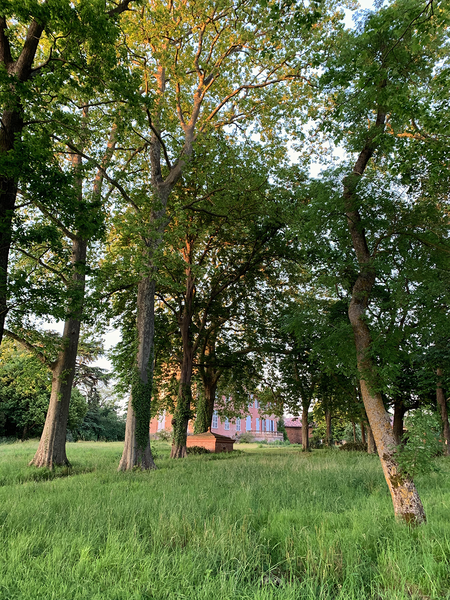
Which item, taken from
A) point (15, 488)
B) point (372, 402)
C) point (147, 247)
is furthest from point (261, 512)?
point (147, 247)

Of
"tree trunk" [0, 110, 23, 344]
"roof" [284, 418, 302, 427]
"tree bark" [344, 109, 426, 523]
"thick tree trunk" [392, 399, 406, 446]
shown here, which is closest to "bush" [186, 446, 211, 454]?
"thick tree trunk" [392, 399, 406, 446]

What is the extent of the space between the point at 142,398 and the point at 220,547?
9.38m

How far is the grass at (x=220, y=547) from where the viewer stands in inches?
124

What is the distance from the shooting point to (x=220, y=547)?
13.2 ft

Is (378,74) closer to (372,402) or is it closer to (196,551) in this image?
(372,402)

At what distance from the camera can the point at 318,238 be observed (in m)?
7.80

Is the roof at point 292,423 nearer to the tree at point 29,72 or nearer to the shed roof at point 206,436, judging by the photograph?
the shed roof at point 206,436

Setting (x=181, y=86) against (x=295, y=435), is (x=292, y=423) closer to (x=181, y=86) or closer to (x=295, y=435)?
(x=295, y=435)

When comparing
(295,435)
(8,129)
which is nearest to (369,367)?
(8,129)

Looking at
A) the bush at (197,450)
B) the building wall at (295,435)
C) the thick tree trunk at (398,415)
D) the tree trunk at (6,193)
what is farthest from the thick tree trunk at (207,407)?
the building wall at (295,435)

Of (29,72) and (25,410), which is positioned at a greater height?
(29,72)

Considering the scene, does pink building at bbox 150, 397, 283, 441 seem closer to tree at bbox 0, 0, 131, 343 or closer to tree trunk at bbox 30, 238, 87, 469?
tree trunk at bbox 30, 238, 87, 469

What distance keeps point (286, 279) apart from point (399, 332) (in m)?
15.8

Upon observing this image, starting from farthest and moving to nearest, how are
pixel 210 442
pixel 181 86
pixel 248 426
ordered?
1. pixel 248 426
2. pixel 210 442
3. pixel 181 86
